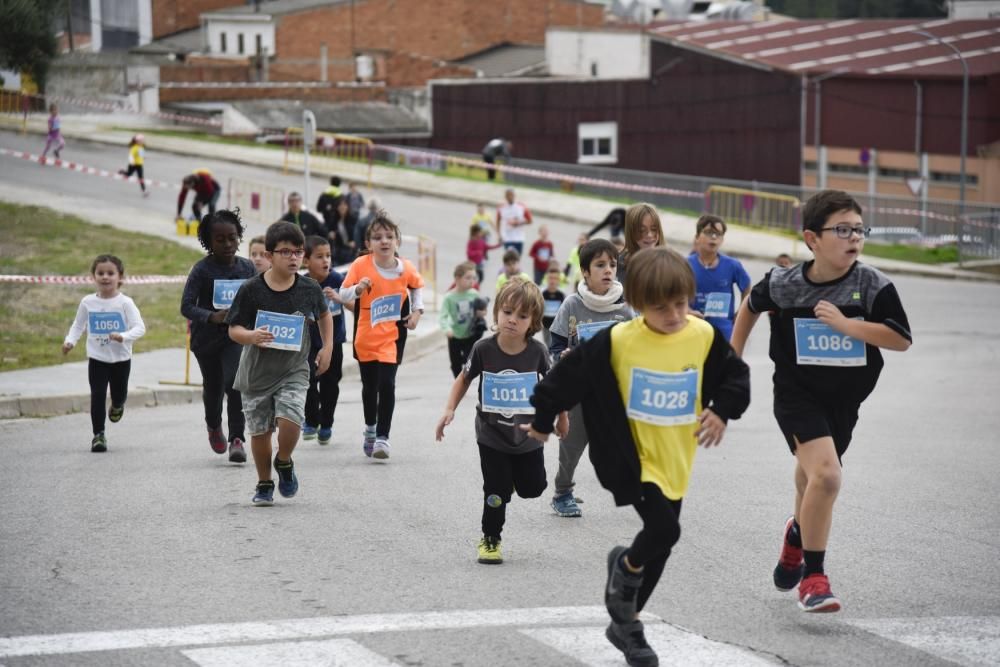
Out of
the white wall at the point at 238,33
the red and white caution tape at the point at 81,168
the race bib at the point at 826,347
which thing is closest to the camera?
the race bib at the point at 826,347

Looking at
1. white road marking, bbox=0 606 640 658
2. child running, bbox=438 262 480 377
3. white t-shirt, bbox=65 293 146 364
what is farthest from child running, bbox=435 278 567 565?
child running, bbox=438 262 480 377

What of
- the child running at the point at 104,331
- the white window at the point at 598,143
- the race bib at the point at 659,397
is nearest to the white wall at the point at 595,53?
the white window at the point at 598,143

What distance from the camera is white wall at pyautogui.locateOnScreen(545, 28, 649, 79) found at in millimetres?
66625

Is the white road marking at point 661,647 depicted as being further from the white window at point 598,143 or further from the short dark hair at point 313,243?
the white window at point 598,143

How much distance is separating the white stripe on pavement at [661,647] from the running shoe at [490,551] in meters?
1.27

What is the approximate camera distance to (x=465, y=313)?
46.3 feet

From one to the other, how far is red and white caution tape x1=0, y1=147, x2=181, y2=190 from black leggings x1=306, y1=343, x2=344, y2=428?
1068 inches

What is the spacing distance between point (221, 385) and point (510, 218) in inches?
666

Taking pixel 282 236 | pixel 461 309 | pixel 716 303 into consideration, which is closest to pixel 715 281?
pixel 716 303

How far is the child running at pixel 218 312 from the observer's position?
35.1 ft

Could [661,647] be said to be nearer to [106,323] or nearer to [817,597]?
[817,597]

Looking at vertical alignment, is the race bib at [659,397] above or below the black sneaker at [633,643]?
above

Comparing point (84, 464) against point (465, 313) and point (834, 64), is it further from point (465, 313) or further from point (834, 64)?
point (834, 64)

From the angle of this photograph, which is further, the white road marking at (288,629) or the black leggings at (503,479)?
the black leggings at (503,479)
